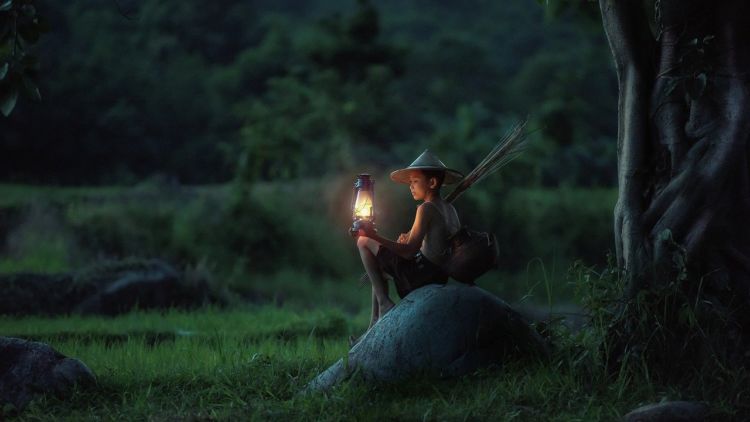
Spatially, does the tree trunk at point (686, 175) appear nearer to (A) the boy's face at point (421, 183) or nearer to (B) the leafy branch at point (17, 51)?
(A) the boy's face at point (421, 183)

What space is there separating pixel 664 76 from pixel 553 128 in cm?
2209

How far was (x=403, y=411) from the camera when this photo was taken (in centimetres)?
594

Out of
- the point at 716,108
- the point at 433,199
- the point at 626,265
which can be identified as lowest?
the point at 626,265

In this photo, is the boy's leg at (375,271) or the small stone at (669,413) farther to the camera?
the boy's leg at (375,271)

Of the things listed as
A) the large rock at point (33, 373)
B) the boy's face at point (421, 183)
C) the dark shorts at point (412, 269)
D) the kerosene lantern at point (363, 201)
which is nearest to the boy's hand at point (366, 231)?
the kerosene lantern at point (363, 201)

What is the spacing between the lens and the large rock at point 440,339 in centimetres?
654

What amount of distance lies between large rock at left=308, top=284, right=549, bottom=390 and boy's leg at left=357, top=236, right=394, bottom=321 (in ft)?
0.78

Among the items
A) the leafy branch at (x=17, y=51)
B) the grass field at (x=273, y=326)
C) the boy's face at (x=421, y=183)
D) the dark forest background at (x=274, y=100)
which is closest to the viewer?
the grass field at (x=273, y=326)

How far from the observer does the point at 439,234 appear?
22.7 feet

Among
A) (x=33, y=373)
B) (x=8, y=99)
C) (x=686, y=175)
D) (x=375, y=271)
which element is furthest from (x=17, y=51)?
(x=686, y=175)

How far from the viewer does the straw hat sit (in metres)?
6.88

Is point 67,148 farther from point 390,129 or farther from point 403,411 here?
point 403,411

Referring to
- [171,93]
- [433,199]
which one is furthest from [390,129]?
[433,199]

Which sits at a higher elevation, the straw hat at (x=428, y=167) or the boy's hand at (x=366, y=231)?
the straw hat at (x=428, y=167)
